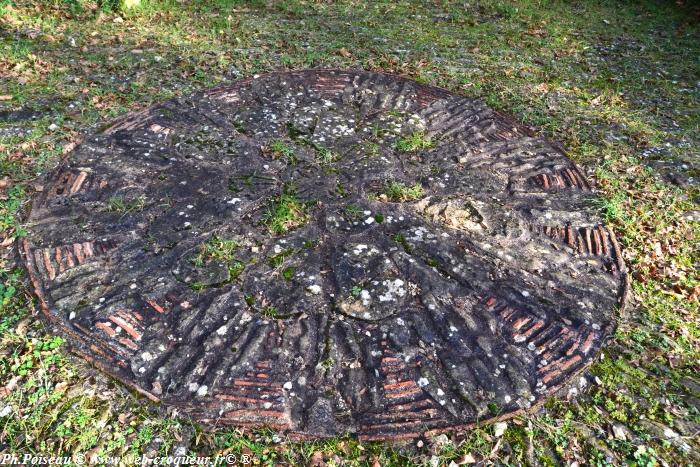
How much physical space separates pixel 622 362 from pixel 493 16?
5929mm

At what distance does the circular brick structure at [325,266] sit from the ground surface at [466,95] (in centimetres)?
14

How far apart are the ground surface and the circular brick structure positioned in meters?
0.14

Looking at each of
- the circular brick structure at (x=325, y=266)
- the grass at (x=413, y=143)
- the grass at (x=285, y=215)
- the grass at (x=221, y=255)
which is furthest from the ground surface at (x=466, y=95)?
the grass at (x=285, y=215)

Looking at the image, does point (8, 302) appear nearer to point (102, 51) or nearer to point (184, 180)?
point (184, 180)

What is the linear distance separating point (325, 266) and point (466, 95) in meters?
2.96

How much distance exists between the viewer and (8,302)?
10.3ft

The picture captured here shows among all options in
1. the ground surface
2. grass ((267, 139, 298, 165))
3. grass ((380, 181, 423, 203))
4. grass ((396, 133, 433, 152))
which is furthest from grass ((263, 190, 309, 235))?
the ground surface

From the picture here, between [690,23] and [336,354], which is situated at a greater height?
[690,23]

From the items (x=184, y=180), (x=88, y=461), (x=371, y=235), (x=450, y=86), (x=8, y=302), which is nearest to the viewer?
(x=88, y=461)

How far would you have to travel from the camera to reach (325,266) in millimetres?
3393

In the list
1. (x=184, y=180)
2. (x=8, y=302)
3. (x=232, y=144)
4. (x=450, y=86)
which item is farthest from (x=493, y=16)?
(x=8, y=302)

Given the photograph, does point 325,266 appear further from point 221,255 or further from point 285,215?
point 221,255

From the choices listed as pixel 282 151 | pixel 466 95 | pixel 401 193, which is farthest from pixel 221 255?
pixel 466 95

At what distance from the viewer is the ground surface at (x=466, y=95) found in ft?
8.51
